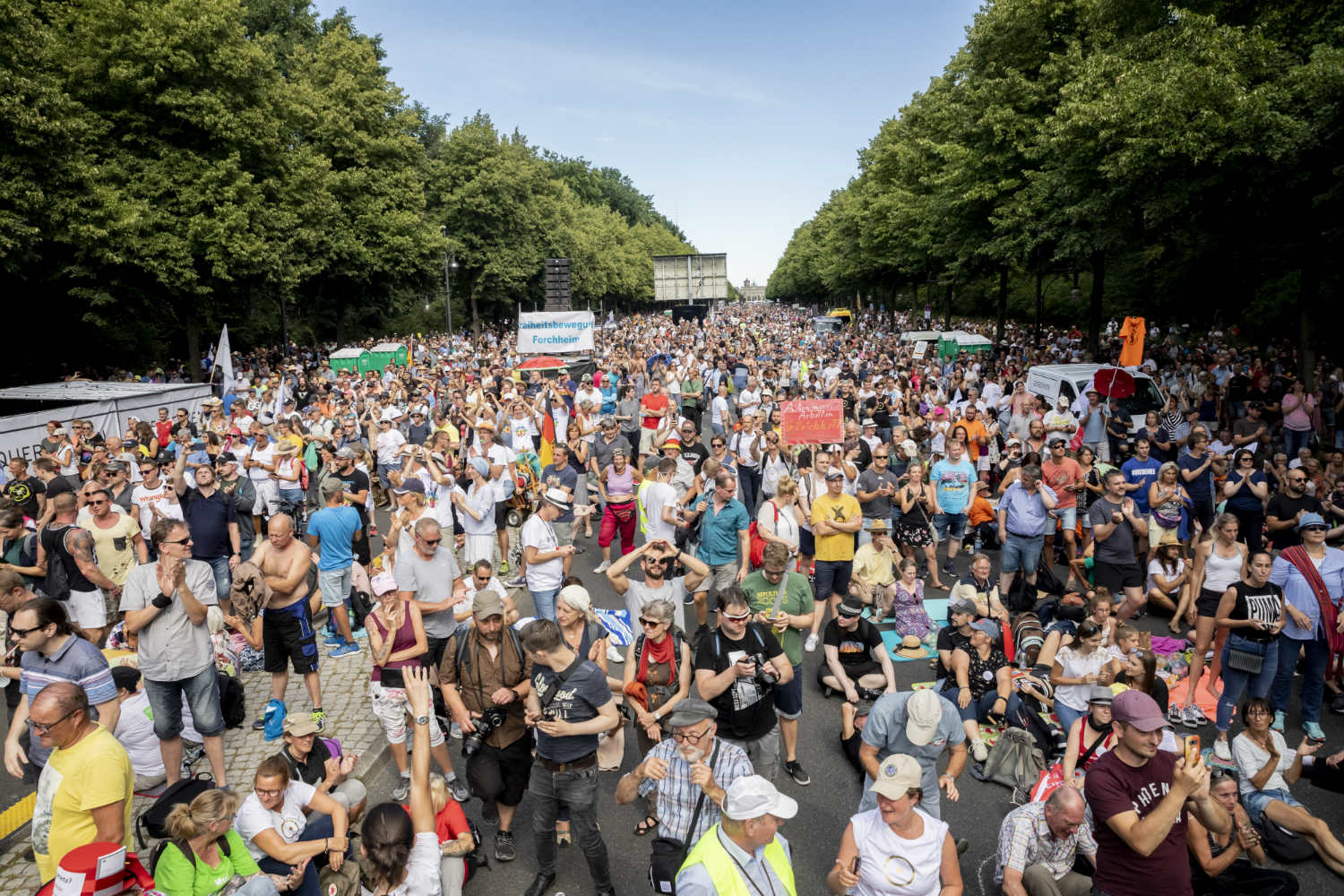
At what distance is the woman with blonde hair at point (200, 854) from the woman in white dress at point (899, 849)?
2.58 metres

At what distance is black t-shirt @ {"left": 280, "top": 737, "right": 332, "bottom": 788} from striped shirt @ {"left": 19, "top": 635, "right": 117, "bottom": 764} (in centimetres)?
122

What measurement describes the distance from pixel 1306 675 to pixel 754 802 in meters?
6.05

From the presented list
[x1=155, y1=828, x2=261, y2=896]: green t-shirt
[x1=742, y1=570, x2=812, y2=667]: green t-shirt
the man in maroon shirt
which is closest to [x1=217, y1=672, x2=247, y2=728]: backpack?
[x1=155, y1=828, x2=261, y2=896]: green t-shirt

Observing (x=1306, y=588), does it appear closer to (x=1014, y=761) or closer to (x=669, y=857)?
(x=1014, y=761)

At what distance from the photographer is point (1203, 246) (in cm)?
2228

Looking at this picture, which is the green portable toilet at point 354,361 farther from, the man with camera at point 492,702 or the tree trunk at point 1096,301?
the man with camera at point 492,702

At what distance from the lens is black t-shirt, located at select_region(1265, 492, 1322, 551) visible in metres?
8.05

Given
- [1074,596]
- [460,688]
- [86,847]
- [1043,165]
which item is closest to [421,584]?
[460,688]

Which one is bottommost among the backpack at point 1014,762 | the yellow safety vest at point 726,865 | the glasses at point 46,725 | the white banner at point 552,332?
the backpack at point 1014,762

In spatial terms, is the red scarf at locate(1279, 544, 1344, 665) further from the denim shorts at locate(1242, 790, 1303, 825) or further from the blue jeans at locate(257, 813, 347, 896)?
the blue jeans at locate(257, 813, 347, 896)

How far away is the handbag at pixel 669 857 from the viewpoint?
3.78 meters

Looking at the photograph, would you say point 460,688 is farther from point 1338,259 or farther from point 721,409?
point 1338,259

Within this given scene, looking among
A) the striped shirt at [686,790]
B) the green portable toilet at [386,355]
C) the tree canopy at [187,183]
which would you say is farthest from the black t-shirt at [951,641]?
the green portable toilet at [386,355]

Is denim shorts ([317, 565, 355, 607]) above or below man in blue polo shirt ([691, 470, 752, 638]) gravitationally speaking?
below
